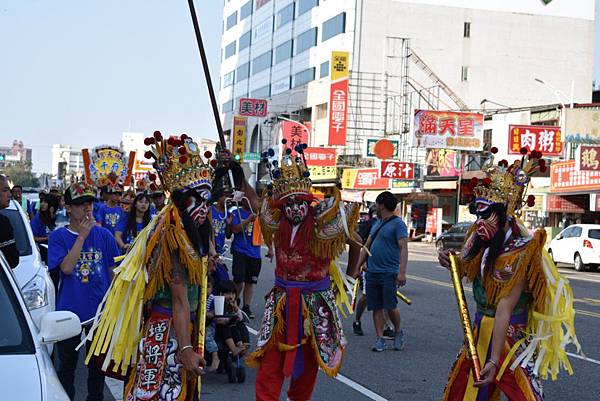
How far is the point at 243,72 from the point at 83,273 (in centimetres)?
7897

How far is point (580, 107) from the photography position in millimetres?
40031

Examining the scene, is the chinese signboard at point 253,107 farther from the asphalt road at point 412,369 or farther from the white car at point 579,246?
the asphalt road at point 412,369

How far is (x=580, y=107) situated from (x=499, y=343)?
36.1 m

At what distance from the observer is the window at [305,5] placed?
6531cm

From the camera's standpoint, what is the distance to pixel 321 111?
65.1 m

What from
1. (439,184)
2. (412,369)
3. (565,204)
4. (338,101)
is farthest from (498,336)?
(338,101)

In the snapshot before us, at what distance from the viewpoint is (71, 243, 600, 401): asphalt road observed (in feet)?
29.1

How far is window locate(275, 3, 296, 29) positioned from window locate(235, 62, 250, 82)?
1012 centimetres

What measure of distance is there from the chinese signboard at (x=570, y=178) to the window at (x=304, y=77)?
28989 millimetres

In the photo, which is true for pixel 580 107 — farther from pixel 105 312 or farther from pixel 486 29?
pixel 105 312

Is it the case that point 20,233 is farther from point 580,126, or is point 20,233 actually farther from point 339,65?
point 339,65

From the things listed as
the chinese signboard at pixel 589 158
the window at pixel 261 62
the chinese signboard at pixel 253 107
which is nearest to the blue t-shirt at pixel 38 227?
the chinese signboard at pixel 589 158

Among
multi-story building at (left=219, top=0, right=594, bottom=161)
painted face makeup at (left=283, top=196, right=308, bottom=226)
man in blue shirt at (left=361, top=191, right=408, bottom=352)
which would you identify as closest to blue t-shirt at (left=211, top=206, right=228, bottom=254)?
man in blue shirt at (left=361, top=191, right=408, bottom=352)

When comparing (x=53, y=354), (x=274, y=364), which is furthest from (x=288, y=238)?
(x=53, y=354)
